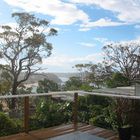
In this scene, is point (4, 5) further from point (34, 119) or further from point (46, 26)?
point (34, 119)

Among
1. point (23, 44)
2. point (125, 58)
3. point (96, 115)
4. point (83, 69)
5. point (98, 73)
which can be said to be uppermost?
point (23, 44)

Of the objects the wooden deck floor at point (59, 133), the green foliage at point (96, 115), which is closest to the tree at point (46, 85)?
the green foliage at point (96, 115)

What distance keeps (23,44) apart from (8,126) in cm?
1514

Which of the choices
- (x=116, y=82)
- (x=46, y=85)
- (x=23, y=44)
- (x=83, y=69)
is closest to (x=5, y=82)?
(x=23, y=44)

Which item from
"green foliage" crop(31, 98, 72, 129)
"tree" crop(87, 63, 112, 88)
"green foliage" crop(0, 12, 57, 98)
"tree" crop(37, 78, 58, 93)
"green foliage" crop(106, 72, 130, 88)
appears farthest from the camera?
"tree" crop(37, 78, 58, 93)

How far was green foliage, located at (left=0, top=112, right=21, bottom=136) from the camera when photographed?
5.70 metres

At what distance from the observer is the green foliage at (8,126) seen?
18.7 ft

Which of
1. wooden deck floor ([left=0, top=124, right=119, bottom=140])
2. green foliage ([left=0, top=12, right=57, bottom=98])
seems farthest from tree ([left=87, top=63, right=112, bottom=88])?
wooden deck floor ([left=0, top=124, right=119, bottom=140])

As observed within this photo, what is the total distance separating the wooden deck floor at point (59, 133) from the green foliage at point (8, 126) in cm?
60

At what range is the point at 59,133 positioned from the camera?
5.34 metres

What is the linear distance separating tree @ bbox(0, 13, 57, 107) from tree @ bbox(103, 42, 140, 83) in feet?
18.3

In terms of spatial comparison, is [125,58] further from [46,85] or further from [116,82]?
[46,85]

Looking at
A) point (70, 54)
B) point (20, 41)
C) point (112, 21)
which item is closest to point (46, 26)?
point (20, 41)

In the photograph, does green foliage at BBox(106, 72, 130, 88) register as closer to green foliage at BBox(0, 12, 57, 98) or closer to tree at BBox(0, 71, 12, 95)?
green foliage at BBox(0, 12, 57, 98)
